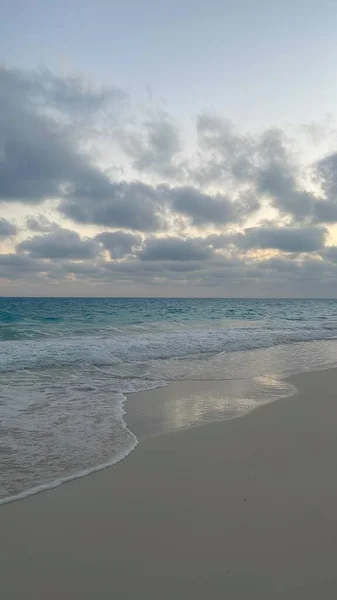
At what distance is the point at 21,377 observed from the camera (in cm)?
1043

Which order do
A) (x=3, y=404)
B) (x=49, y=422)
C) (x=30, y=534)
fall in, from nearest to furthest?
(x=30, y=534), (x=49, y=422), (x=3, y=404)

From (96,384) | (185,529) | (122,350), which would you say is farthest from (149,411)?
(122,350)

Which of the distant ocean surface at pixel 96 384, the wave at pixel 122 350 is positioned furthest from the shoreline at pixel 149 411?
the wave at pixel 122 350

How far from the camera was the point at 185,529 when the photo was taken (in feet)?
11.0

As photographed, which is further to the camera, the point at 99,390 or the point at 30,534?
the point at 99,390

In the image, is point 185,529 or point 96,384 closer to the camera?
point 185,529

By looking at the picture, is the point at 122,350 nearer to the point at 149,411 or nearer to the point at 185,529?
the point at 149,411

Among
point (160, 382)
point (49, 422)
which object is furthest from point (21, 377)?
point (49, 422)

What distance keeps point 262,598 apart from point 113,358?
11.3 metres

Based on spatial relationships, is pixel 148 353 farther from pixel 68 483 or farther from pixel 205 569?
pixel 205 569

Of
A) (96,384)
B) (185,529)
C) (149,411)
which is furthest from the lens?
(96,384)

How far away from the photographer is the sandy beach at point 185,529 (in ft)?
9.00

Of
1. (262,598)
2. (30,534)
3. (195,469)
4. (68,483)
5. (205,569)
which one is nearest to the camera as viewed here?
(262,598)

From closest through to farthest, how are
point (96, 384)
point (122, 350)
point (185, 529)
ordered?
point (185, 529) → point (96, 384) → point (122, 350)
